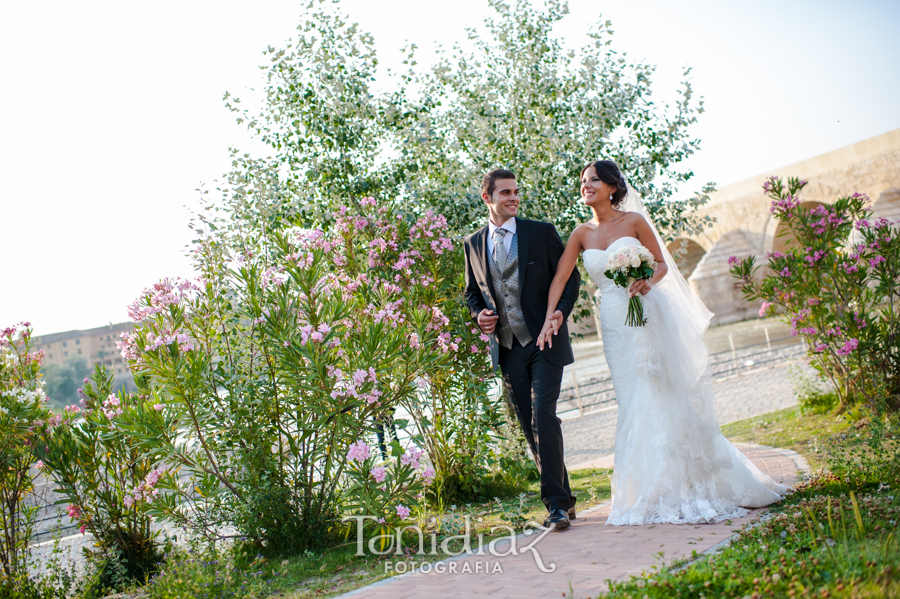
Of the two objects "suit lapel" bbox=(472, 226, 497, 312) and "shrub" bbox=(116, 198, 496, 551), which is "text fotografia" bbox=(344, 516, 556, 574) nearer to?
"shrub" bbox=(116, 198, 496, 551)

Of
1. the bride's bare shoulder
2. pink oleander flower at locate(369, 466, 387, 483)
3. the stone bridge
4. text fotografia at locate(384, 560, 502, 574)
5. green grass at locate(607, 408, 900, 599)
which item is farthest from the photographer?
the stone bridge

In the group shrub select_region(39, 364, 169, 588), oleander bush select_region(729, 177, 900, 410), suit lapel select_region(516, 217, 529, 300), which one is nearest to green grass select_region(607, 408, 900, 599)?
suit lapel select_region(516, 217, 529, 300)

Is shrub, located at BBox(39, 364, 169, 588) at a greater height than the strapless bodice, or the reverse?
the strapless bodice

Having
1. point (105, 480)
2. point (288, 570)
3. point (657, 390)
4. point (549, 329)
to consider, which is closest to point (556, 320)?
point (549, 329)

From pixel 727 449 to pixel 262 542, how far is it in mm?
2589

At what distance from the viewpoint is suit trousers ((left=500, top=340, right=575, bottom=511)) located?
356 centimetres

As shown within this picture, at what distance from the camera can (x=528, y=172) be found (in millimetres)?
6816

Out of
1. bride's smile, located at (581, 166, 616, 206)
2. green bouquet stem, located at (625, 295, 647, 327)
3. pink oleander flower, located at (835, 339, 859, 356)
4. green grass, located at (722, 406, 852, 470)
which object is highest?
bride's smile, located at (581, 166, 616, 206)

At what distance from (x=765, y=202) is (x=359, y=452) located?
1163 inches

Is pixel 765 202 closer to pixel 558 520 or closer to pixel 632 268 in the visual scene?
pixel 632 268

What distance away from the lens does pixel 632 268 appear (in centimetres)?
372

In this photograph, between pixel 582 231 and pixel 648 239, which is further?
pixel 582 231

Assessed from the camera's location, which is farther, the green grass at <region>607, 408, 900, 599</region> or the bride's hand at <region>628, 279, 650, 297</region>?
the bride's hand at <region>628, 279, 650, 297</region>

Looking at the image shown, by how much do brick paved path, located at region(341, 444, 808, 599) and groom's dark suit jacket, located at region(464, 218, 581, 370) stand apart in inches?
37.0
